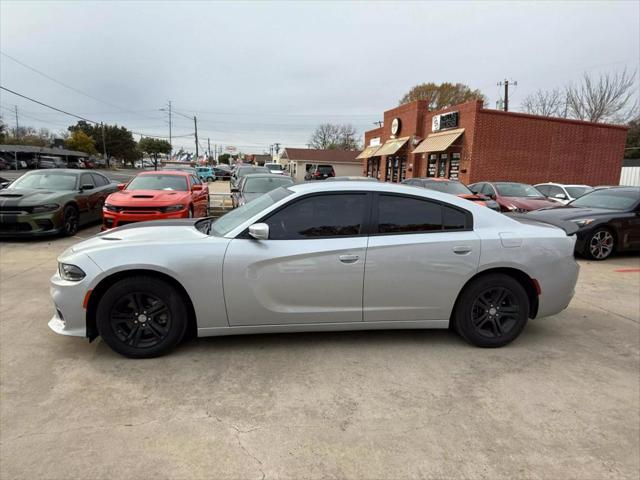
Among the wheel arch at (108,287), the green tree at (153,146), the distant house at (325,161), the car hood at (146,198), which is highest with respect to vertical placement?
the green tree at (153,146)

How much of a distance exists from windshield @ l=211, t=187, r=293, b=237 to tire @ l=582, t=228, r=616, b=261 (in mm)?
6797

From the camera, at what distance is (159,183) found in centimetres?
965

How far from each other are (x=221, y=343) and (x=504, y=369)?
252 cm

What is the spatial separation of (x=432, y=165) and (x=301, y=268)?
25524 millimetres

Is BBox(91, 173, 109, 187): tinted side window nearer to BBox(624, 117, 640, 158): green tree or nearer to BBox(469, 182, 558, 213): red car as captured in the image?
BBox(469, 182, 558, 213): red car

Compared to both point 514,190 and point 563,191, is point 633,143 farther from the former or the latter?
point 514,190

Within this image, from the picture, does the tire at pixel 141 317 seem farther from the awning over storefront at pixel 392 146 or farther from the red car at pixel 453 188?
the awning over storefront at pixel 392 146

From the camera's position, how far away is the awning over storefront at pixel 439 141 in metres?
23.3

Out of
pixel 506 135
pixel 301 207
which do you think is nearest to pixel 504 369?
pixel 301 207

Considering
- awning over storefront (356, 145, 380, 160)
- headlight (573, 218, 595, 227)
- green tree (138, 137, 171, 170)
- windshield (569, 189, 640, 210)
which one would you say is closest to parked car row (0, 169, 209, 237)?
headlight (573, 218, 595, 227)

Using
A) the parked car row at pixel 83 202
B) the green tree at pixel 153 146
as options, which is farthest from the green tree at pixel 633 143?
the green tree at pixel 153 146

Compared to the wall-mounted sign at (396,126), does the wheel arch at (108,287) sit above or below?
below

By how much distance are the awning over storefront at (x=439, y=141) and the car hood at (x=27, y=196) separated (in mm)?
19813

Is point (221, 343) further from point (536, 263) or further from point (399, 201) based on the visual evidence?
point (536, 263)
